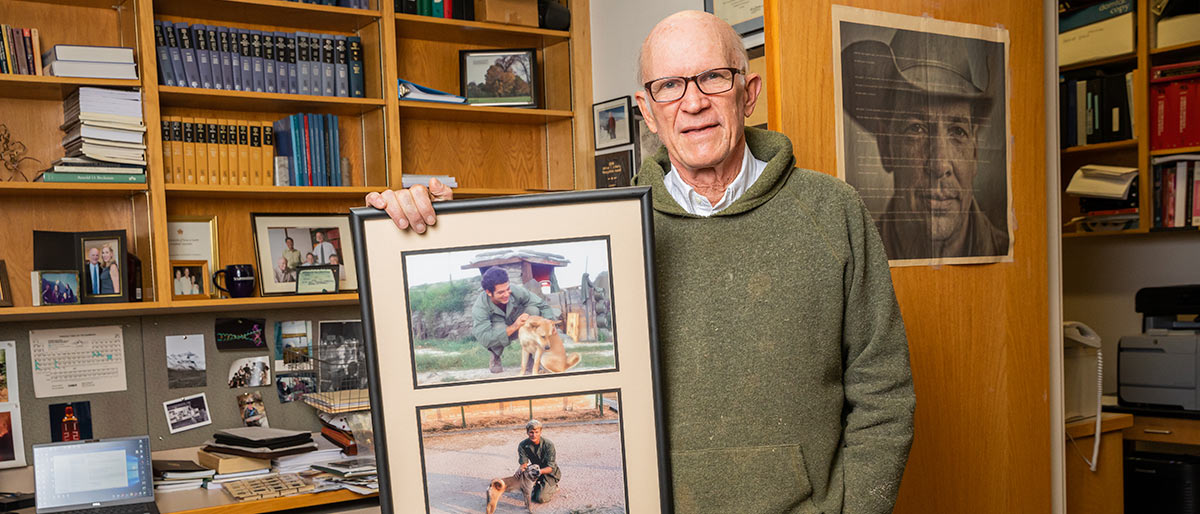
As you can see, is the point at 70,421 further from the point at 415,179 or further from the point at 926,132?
the point at 926,132

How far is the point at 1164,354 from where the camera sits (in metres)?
3.48

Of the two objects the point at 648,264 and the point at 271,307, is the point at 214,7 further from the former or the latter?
the point at 648,264

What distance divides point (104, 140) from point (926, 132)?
7.74 feet

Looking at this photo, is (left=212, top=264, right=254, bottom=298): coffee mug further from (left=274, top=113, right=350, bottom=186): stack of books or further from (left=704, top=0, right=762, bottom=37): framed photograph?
(left=704, top=0, right=762, bottom=37): framed photograph

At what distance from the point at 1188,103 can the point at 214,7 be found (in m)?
3.84

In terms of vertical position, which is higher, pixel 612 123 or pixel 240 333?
pixel 612 123

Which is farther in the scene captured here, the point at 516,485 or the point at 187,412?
the point at 187,412

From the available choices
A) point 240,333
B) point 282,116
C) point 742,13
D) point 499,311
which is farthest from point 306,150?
point 499,311

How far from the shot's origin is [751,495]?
4.45 feet

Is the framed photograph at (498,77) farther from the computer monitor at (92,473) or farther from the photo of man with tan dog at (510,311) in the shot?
the photo of man with tan dog at (510,311)

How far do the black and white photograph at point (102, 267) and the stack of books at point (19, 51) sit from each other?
0.54m

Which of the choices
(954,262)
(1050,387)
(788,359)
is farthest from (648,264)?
(1050,387)

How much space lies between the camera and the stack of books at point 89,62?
2693 millimetres

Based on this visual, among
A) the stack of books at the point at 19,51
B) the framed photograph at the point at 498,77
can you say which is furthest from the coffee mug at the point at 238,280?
the framed photograph at the point at 498,77
